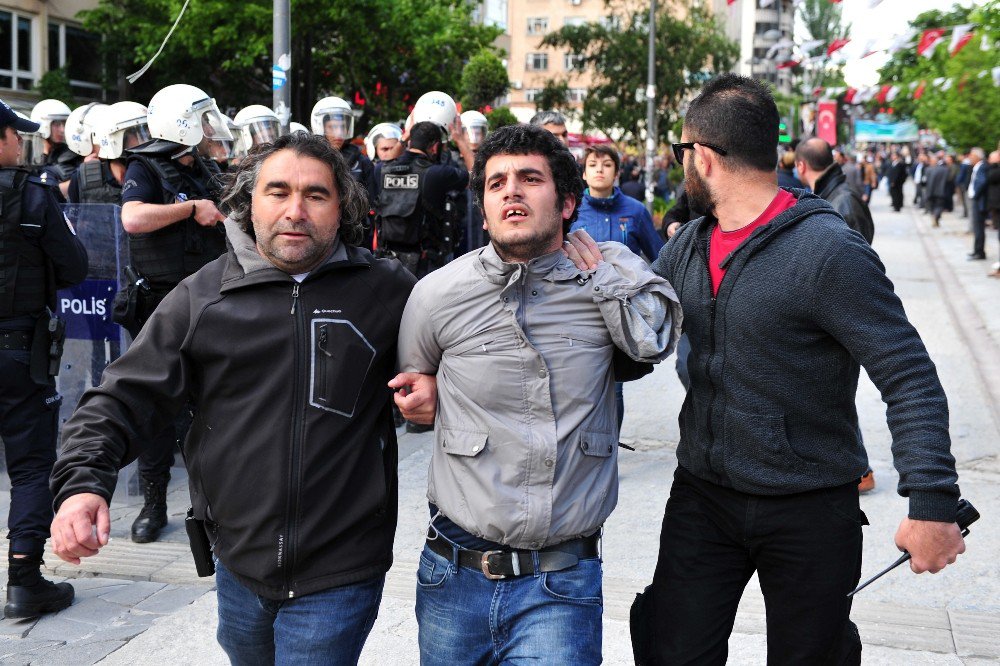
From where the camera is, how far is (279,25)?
30.5 ft

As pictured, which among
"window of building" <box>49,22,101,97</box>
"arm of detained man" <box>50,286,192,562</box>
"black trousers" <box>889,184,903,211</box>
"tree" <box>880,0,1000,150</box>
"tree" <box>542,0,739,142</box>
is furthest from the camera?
"tree" <box>542,0,739,142</box>

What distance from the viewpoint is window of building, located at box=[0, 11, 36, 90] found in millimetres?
26953

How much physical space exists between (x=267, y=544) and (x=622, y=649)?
78.6 inches

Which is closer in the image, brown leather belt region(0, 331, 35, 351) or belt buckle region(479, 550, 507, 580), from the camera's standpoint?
belt buckle region(479, 550, 507, 580)

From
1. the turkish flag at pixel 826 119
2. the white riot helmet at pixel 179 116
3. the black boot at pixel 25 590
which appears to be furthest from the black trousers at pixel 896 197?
the black boot at pixel 25 590

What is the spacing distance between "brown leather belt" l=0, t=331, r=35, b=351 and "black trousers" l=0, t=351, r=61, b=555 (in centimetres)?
2

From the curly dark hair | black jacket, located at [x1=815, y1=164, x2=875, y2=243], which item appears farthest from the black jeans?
black jacket, located at [x1=815, y1=164, x2=875, y2=243]

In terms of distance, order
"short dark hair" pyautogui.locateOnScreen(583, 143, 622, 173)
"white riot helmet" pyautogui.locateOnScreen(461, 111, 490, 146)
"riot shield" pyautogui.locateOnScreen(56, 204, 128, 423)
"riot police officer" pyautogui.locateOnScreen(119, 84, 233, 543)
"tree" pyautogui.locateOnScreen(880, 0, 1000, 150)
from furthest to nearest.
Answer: "tree" pyautogui.locateOnScreen(880, 0, 1000, 150), "white riot helmet" pyautogui.locateOnScreen(461, 111, 490, 146), "short dark hair" pyautogui.locateOnScreen(583, 143, 622, 173), "riot shield" pyautogui.locateOnScreen(56, 204, 128, 423), "riot police officer" pyautogui.locateOnScreen(119, 84, 233, 543)

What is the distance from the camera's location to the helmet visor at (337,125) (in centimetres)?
945

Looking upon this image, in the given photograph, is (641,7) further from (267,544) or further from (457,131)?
(267,544)

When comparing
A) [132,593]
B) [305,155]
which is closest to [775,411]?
[305,155]

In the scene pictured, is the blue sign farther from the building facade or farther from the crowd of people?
the building facade

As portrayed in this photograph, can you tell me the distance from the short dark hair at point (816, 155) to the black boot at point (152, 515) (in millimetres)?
4270

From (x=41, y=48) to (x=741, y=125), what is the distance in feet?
93.2
